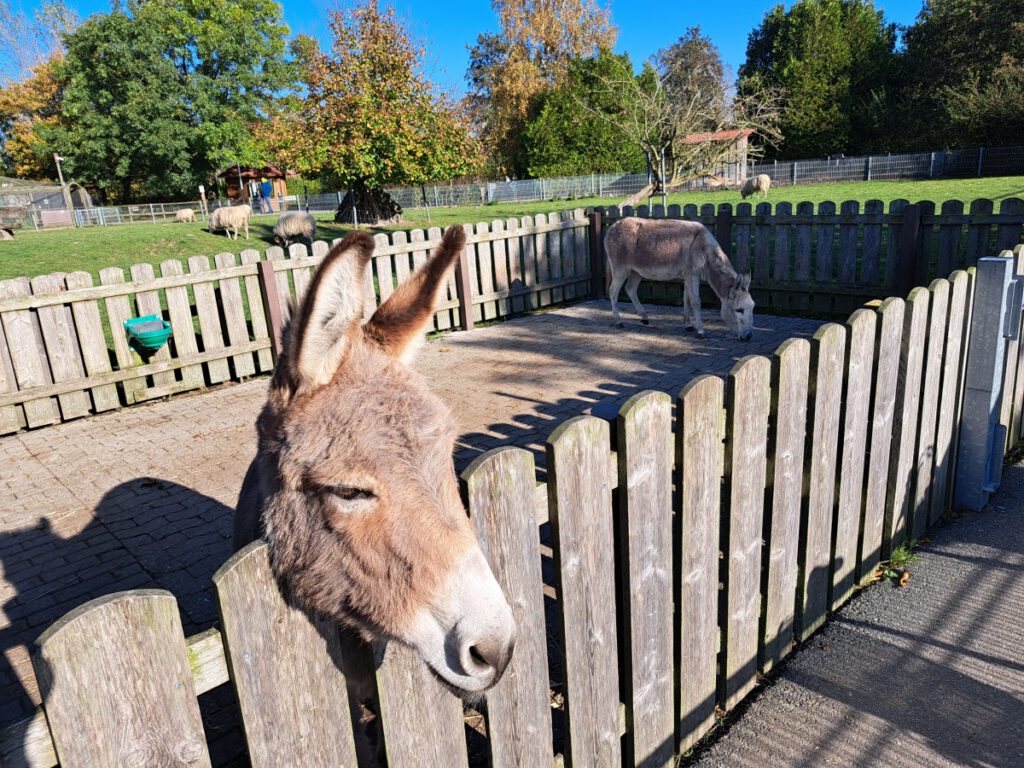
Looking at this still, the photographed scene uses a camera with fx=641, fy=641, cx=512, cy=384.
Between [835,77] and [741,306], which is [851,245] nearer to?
[741,306]

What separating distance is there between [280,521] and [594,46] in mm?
60445

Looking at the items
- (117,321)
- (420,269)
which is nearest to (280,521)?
(420,269)

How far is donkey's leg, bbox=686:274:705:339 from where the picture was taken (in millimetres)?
10156

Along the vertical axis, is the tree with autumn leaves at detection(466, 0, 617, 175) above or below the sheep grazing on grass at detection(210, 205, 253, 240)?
above

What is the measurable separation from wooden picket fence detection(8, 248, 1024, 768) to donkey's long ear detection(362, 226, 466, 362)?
462 millimetres

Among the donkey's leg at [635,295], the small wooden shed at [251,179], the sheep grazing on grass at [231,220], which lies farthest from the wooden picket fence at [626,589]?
the small wooden shed at [251,179]

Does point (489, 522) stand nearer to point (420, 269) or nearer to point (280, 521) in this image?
point (280, 521)

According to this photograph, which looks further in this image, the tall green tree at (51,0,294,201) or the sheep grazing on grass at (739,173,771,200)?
the tall green tree at (51,0,294,201)

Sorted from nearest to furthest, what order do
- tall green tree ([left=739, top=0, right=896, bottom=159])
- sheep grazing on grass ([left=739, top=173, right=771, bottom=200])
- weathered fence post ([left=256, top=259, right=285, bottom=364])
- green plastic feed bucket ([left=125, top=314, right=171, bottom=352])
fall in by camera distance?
green plastic feed bucket ([left=125, top=314, right=171, bottom=352]) → weathered fence post ([left=256, top=259, right=285, bottom=364]) → sheep grazing on grass ([left=739, top=173, right=771, bottom=200]) → tall green tree ([left=739, top=0, right=896, bottom=159])

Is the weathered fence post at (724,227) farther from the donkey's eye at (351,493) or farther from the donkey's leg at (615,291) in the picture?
the donkey's eye at (351,493)

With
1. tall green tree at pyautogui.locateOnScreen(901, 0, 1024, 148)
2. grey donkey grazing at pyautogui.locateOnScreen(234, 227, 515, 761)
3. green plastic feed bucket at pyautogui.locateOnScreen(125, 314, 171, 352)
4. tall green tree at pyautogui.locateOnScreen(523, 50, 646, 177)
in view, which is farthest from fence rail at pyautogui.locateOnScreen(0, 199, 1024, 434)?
tall green tree at pyautogui.locateOnScreen(523, 50, 646, 177)

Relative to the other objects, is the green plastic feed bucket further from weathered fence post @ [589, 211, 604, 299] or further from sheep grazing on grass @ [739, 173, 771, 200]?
sheep grazing on grass @ [739, 173, 771, 200]

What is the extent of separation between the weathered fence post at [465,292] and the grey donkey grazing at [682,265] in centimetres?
260

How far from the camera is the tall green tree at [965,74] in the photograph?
4122cm
